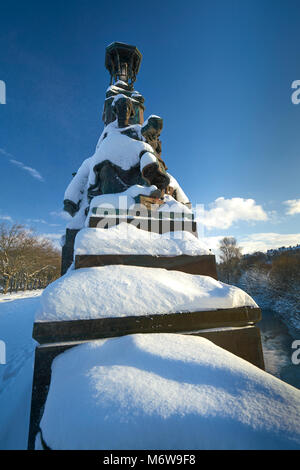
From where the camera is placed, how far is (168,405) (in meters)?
0.92

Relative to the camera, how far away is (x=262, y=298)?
22.2m

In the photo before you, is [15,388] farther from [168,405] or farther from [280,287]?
[280,287]

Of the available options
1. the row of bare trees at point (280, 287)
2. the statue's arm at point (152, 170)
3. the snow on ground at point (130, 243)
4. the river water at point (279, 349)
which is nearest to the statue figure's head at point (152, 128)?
the statue's arm at point (152, 170)

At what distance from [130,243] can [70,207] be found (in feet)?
13.0

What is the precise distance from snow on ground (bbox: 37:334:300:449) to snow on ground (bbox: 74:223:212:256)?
1429 millimetres

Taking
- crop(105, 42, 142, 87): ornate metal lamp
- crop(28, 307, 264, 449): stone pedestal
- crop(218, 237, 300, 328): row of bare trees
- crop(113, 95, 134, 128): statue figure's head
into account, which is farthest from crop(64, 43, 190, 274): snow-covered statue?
crop(218, 237, 300, 328): row of bare trees

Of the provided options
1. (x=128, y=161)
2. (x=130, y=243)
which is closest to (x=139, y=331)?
(x=130, y=243)

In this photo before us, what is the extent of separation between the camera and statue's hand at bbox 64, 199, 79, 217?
581cm

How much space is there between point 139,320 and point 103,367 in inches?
22.9

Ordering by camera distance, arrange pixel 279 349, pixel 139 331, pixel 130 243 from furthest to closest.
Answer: pixel 279 349 < pixel 130 243 < pixel 139 331

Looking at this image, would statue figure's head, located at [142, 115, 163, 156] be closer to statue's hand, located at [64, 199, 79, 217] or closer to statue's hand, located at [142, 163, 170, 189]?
statue's hand, located at [142, 163, 170, 189]

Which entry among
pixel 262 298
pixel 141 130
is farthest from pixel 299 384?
pixel 262 298

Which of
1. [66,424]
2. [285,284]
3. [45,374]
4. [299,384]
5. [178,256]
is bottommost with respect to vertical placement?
[299,384]
